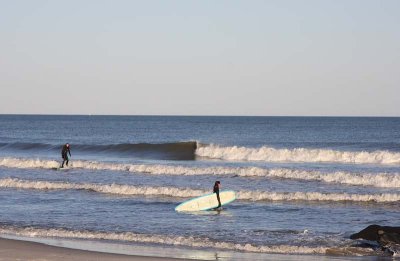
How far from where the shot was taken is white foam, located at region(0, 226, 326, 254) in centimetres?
1678

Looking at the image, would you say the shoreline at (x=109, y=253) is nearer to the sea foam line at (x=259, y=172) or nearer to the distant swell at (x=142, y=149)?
the sea foam line at (x=259, y=172)

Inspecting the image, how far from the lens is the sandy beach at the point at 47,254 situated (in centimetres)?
1470

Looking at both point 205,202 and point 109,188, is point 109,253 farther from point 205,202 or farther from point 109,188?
point 109,188

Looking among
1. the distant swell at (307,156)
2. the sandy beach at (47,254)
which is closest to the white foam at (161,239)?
the sandy beach at (47,254)

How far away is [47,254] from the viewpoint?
15.2 m

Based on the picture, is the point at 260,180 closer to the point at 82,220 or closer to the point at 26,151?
the point at 82,220

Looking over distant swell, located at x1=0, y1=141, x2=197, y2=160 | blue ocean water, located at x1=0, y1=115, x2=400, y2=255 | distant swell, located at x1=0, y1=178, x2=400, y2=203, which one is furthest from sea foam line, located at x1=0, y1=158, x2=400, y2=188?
distant swell, located at x1=0, y1=141, x2=197, y2=160

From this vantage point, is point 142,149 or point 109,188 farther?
point 142,149

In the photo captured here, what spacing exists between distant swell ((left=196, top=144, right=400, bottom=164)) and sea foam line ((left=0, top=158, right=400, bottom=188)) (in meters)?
10.8

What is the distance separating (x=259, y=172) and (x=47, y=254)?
1926 cm

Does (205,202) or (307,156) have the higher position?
(307,156)

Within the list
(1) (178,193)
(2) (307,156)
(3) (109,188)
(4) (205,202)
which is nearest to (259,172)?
(1) (178,193)

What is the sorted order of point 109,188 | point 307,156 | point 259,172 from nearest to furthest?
1. point 109,188
2. point 259,172
3. point 307,156

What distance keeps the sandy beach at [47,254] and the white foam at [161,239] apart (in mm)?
2142
